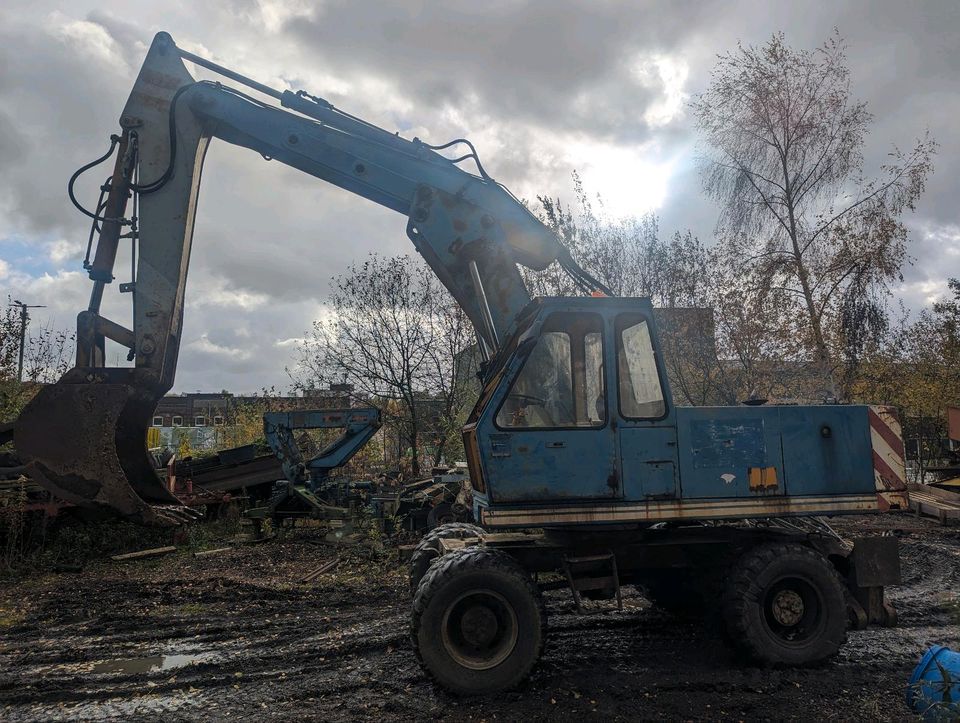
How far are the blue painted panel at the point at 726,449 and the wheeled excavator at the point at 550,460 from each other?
0.02 m

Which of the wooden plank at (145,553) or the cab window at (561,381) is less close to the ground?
the cab window at (561,381)

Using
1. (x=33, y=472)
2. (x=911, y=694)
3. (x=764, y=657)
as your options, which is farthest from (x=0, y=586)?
(x=911, y=694)

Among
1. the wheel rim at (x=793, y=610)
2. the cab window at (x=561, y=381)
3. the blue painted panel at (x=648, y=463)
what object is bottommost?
the wheel rim at (x=793, y=610)

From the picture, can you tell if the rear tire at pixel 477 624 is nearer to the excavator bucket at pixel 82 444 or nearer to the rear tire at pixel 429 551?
the rear tire at pixel 429 551

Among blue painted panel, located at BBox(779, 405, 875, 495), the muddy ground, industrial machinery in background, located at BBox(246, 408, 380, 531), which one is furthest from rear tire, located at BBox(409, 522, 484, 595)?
industrial machinery in background, located at BBox(246, 408, 380, 531)

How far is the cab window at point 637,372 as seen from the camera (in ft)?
15.6

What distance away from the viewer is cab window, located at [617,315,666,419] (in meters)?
4.74

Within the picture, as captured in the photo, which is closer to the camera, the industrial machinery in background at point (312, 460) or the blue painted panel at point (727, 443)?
the blue painted panel at point (727, 443)

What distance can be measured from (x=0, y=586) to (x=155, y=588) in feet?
6.58

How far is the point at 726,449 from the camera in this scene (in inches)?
189

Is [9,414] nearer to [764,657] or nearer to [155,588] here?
[155,588]

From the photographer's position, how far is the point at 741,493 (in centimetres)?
479

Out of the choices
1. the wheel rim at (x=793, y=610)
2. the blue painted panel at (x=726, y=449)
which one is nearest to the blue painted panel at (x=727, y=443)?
the blue painted panel at (x=726, y=449)

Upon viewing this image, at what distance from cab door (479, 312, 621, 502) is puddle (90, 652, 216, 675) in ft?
9.69
